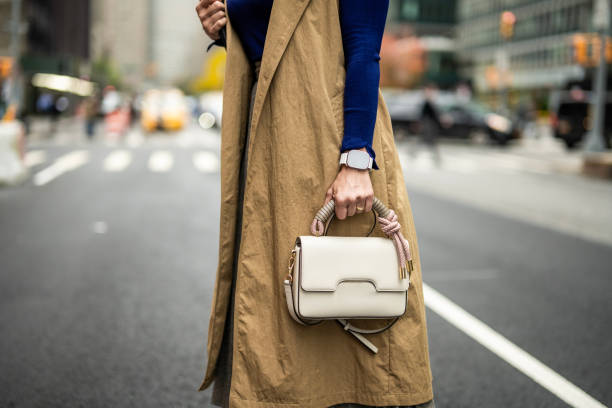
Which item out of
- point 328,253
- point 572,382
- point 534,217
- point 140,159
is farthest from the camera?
point 140,159

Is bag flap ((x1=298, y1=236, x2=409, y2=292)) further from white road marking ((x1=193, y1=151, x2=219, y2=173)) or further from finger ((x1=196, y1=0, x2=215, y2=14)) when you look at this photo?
white road marking ((x1=193, y1=151, x2=219, y2=173))

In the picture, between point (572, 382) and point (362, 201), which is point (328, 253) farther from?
point (572, 382)

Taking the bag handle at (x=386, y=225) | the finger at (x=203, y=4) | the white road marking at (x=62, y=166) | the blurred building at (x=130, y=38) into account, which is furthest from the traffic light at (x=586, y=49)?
the blurred building at (x=130, y=38)

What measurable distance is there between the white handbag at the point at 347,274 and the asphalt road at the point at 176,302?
137 cm

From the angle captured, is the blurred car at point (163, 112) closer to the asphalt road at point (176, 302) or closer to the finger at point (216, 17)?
the asphalt road at point (176, 302)

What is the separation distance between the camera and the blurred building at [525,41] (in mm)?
53156

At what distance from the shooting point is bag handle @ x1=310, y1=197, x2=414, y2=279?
1.66m

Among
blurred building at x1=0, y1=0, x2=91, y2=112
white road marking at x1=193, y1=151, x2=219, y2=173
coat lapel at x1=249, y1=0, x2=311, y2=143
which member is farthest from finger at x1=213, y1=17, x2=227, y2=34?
blurred building at x1=0, y1=0, x2=91, y2=112

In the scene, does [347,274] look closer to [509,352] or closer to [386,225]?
[386,225]

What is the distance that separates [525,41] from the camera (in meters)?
60.4

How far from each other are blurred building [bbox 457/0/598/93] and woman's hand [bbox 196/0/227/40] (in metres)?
46.5

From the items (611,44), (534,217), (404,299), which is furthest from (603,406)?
(611,44)

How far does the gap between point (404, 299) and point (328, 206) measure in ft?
1.00

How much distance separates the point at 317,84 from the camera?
1675 millimetres
